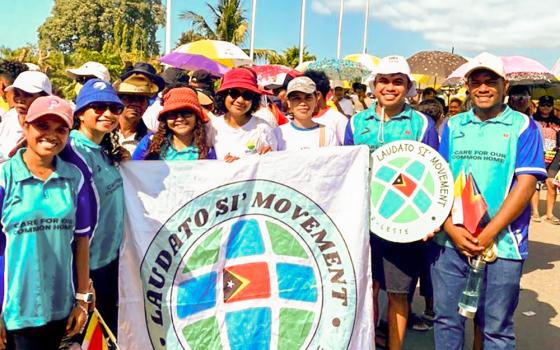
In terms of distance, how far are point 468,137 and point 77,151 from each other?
6.70ft

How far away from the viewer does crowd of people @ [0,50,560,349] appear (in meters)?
2.08

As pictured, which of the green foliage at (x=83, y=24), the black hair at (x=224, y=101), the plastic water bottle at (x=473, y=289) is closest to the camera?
the plastic water bottle at (x=473, y=289)

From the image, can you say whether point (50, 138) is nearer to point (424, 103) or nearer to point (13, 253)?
point (13, 253)

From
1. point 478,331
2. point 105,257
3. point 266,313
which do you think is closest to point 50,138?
point 105,257

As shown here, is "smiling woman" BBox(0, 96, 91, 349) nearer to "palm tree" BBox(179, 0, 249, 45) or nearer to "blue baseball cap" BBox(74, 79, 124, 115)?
"blue baseball cap" BBox(74, 79, 124, 115)

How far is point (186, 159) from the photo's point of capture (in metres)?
2.89

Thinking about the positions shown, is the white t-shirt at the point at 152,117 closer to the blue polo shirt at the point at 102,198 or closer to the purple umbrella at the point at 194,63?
the blue polo shirt at the point at 102,198

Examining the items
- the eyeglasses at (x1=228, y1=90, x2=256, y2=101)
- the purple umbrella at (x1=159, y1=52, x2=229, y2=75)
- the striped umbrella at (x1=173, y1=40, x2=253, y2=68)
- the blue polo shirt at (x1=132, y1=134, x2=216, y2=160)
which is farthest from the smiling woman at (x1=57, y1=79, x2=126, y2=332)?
the striped umbrella at (x1=173, y1=40, x2=253, y2=68)

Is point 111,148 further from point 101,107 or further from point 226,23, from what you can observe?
point 226,23

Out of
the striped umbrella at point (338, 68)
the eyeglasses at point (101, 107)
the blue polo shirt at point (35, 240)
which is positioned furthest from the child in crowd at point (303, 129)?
the striped umbrella at point (338, 68)

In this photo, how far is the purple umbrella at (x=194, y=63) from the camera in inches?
297

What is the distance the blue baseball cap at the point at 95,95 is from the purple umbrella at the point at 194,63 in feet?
16.7

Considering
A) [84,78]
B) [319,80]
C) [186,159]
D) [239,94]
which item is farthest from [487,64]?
[84,78]

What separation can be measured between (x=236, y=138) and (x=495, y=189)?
5.18 ft
